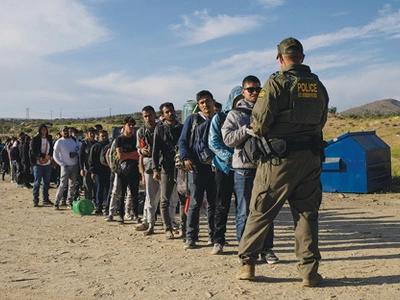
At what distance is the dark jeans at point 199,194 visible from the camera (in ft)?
21.8

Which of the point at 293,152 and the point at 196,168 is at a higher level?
the point at 293,152

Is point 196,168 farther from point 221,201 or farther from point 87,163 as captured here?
point 87,163

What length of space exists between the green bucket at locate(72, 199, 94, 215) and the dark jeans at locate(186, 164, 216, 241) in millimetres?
4326

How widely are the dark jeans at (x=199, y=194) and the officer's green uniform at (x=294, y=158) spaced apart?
73.3 inches

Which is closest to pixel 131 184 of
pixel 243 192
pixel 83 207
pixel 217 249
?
pixel 83 207

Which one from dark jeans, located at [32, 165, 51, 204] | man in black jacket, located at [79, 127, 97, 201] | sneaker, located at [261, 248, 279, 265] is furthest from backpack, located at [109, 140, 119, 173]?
sneaker, located at [261, 248, 279, 265]

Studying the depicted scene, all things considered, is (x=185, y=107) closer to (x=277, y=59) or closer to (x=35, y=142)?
(x=35, y=142)

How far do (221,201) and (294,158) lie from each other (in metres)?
1.94

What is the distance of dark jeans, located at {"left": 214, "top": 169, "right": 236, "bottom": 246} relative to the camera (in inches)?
250

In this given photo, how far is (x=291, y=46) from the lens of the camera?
187 inches

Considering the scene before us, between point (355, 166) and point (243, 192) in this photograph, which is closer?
point (243, 192)

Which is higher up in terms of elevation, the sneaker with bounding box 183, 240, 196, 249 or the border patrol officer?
the border patrol officer

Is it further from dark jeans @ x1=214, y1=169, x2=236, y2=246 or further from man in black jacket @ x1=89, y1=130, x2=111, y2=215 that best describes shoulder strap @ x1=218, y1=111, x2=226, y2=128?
man in black jacket @ x1=89, y1=130, x2=111, y2=215

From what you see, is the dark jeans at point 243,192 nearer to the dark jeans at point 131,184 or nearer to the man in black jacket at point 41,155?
the dark jeans at point 131,184
